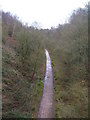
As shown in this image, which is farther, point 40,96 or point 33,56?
point 33,56

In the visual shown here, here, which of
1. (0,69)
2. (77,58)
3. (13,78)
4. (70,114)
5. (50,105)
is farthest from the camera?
(13,78)

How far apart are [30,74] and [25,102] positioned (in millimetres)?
10475

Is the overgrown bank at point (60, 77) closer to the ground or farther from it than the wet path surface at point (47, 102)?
farther from it

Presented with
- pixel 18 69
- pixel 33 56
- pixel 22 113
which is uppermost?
pixel 33 56

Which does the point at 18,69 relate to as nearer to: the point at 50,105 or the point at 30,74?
the point at 30,74

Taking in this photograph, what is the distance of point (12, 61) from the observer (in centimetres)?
2884

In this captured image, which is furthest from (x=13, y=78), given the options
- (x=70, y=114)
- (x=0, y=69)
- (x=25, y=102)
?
(x=70, y=114)

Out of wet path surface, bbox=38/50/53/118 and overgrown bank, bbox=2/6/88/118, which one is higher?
overgrown bank, bbox=2/6/88/118

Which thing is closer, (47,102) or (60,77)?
(47,102)

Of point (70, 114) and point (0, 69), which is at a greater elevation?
point (0, 69)

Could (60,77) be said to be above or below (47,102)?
above

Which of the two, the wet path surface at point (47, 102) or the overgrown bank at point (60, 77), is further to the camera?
the wet path surface at point (47, 102)

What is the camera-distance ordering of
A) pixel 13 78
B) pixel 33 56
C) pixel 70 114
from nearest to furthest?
1. pixel 70 114
2. pixel 13 78
3. pixel 33 56

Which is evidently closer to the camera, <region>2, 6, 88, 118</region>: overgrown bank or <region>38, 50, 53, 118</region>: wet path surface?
<region>2, 6, 88, 118</region>: overgrown bank
